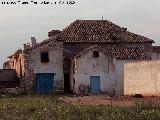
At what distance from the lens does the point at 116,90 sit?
43.9 metres

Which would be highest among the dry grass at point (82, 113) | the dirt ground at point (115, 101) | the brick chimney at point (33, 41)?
the brick chimney at point (33, 41)

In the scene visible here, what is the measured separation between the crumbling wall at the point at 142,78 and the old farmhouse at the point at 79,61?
400cm

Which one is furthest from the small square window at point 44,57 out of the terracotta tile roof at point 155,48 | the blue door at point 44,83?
the terracotta tile roof at point 155,48

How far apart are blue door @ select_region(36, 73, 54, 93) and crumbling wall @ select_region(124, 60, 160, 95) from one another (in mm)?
8349

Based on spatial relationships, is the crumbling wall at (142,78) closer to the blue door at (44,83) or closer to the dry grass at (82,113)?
the blue door at (44,83)

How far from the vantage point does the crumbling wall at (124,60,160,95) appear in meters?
34.4

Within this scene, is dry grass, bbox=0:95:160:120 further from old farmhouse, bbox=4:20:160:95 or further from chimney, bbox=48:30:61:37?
chimney, bbox=48:30:61:37

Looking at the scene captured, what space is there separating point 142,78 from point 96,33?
1395 cm

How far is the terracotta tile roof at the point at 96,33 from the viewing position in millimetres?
48656

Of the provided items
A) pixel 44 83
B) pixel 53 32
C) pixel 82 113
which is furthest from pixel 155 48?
pixel 82 113

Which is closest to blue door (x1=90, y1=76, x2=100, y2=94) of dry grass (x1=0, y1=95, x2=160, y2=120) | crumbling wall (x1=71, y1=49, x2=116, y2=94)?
crumbling wall (x1=71, y1=49, x2=116, y2=94)

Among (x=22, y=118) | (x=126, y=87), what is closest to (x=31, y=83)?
(x=126, y=87)

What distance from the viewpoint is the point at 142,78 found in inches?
1443

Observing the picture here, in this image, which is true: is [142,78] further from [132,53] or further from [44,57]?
[44,57]
